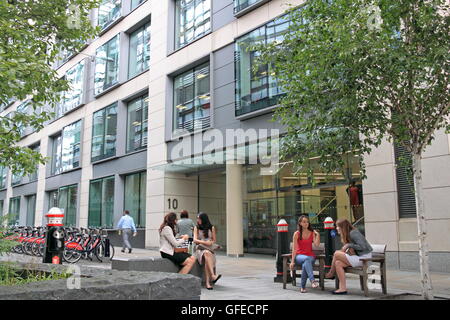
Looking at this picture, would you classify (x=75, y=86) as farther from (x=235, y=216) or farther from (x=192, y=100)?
(x=235, y=216)

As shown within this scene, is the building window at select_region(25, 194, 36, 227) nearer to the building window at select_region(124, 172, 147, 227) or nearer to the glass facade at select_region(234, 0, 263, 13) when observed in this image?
the building window at select_region(124, 172, 147, 227)

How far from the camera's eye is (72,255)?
14.8m

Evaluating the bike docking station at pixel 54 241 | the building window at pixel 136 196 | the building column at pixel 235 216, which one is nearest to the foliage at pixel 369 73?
the bike docking station at pixel 54 241

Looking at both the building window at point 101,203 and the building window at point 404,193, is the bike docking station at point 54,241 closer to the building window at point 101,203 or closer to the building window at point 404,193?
the building window at point 404,193

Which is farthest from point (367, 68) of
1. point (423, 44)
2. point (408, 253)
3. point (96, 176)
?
point (96, 176)

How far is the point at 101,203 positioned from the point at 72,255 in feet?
35.8

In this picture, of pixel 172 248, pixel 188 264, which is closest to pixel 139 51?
pixel 172 248

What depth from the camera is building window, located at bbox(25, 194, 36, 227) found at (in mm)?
35731

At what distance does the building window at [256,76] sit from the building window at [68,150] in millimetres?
15024

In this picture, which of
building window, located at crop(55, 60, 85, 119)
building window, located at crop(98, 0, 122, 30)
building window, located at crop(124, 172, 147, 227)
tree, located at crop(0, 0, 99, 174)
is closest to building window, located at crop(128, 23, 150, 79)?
building window, located at crop(98, 0, 122, 30)

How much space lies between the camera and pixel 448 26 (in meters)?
7.80

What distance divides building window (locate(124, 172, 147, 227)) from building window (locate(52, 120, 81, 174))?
21.5ft

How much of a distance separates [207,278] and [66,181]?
77.2 feet

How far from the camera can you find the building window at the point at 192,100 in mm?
19359
